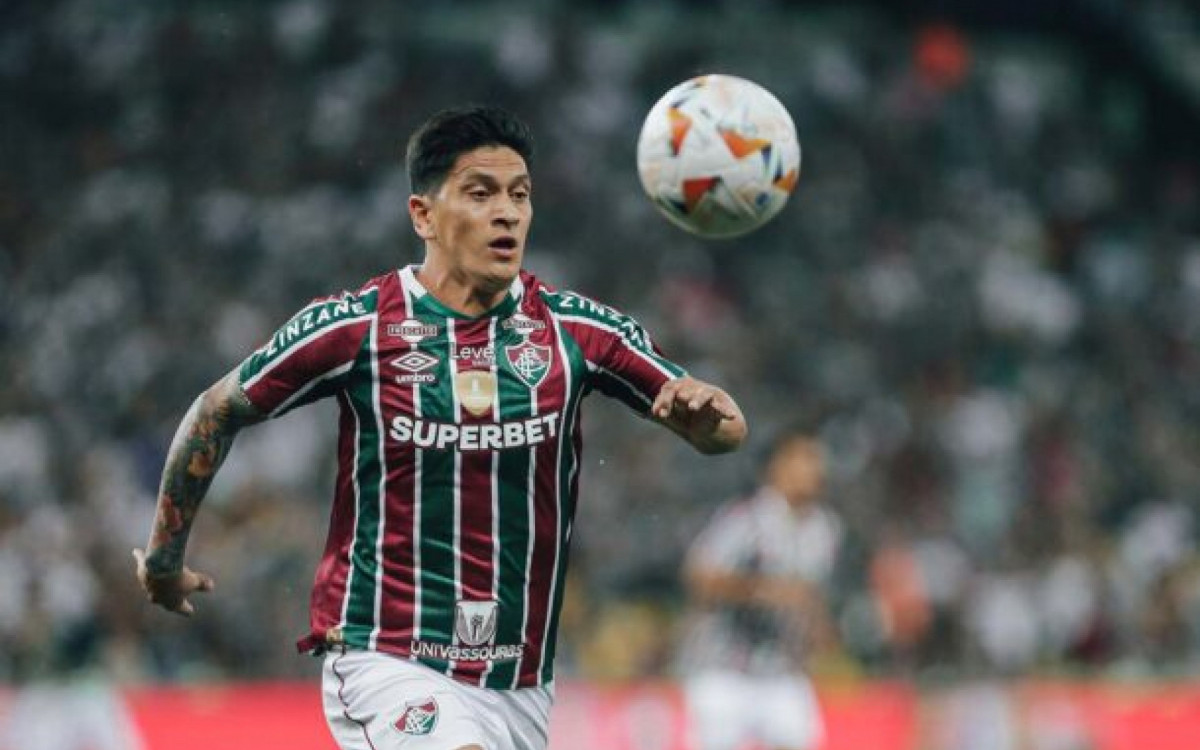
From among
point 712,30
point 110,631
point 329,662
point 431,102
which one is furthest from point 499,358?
point 712,30

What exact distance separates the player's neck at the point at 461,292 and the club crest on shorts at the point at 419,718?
0.95 meters

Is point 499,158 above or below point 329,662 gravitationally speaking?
above

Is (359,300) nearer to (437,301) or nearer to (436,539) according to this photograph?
(437,301)

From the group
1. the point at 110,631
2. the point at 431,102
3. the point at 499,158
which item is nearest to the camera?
the point at 499,158

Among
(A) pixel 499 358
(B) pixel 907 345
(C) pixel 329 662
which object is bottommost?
(C) pixel 329 662

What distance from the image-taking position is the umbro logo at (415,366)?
16.4 ft

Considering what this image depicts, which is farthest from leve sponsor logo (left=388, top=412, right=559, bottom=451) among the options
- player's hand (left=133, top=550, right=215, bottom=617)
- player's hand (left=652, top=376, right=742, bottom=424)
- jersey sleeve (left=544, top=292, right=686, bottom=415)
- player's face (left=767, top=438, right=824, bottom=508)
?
player's face (left=767, top=438, right=824, bottom=508)

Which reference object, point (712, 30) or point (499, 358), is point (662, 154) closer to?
point (499, 358)

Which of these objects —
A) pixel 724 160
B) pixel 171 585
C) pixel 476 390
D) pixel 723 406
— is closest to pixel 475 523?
pixel 476 390

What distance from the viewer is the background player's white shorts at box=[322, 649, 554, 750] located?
485 cm

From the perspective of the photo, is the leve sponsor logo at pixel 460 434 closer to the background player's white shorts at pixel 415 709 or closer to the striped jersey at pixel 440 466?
the striped jersey at pixel 440 466

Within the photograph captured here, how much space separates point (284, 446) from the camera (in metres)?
13.4

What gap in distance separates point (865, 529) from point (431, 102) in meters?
5.43

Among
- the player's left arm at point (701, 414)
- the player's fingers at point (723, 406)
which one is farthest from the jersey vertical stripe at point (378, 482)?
the player's fingers at point (723, 406)
